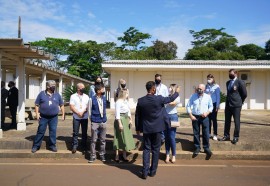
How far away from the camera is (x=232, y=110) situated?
7816 mm

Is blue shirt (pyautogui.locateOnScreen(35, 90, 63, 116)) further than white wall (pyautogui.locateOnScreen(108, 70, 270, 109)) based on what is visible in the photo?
No

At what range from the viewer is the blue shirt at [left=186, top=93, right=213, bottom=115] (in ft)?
23.6

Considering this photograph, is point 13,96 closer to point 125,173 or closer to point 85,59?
point 125,173

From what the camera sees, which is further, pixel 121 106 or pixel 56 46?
pixel 56 46

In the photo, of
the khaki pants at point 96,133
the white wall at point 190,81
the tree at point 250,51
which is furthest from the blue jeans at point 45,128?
the tree at point 250,51

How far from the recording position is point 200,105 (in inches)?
284

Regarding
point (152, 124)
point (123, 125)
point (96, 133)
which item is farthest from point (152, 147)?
point (96, 133)

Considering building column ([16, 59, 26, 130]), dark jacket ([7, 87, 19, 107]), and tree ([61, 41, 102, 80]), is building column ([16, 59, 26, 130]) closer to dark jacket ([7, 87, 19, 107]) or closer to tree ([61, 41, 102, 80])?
dark jacket ([7, 87, 19, 107])

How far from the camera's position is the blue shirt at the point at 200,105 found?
720 cm

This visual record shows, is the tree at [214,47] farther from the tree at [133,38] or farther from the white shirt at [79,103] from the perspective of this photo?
the white shirt at [79,103]

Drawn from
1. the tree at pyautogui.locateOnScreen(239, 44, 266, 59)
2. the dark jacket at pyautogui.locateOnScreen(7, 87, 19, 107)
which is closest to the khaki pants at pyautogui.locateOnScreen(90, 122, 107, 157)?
the dark jacket at pyautogui.locateOnScreen(7, 87, 19, 107)

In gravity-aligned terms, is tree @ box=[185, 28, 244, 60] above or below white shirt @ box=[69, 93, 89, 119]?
above

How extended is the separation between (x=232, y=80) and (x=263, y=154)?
1991mm

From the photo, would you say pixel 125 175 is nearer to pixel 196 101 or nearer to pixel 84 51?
pixel 196 101
